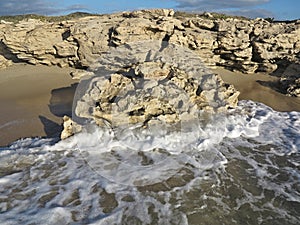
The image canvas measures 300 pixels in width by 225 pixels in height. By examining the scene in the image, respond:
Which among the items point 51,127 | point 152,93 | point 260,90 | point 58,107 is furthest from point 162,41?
point 51,127

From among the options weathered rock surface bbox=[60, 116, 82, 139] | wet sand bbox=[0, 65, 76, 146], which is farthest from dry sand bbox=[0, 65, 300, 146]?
weathered rock surface bbox=[60, 116, 82, 139]

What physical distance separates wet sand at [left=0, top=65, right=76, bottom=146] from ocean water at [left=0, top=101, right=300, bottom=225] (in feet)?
2.16

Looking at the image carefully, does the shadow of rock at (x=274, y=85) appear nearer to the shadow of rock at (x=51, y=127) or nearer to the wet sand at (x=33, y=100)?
the wet sand at (x=33, y=100)

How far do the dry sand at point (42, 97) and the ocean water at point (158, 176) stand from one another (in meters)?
0.80

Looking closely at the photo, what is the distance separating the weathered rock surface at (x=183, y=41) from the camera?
35.3 ft

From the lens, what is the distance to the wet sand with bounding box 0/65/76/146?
674 cm

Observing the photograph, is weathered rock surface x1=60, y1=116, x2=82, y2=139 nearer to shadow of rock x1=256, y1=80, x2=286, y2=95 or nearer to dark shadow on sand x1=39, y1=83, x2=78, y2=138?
dark shadow on sand x1=39, y1=83, x2=78, y2=138

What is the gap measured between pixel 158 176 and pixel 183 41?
654 cm

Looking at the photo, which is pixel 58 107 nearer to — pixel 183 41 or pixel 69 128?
pixel 69 128

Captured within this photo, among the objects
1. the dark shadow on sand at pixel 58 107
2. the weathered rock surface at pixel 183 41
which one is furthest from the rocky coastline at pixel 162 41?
the dark shadow on sand at pixel 58 107

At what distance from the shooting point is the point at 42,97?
8805 mm

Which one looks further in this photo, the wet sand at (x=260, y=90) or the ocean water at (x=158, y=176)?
the wet sand at (x=260, y=90)

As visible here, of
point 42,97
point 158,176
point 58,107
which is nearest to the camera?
point 158,176

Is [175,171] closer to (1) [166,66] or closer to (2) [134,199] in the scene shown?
Answer: (2) [134,199]
